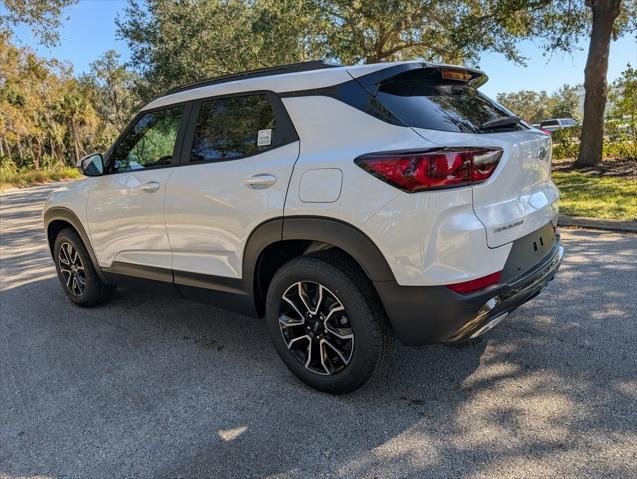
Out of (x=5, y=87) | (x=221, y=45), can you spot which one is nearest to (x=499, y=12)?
(x=221, y=45)

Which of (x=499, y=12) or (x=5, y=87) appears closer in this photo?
(x=499, y=12)

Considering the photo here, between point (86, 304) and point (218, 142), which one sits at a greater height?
point (218, 142)

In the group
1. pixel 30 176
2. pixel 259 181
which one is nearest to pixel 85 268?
pixel 259 181

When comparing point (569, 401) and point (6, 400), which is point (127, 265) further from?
point (569, 401)

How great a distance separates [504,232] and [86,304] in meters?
3.83

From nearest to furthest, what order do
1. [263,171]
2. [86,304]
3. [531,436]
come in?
[531,436] → [263,171] → [86,304]

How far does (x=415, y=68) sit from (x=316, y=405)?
1985 millimetres

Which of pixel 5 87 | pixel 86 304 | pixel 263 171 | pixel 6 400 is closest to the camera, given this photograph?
pixel 263 171

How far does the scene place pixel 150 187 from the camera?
3500mm

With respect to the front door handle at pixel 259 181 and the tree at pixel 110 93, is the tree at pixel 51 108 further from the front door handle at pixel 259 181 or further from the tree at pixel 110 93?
the front door handle at pixel 259 181

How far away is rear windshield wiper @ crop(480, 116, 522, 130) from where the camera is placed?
269cm

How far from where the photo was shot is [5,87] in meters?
29.3

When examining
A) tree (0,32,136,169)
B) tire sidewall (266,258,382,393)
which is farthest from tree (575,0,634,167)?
tree (0,32,136,169)

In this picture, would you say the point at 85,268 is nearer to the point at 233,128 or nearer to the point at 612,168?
the point at 233,128
